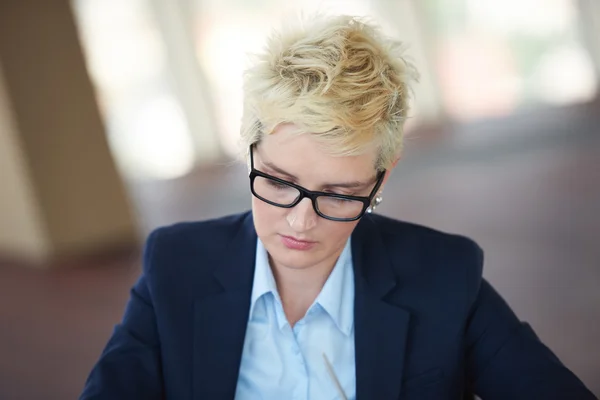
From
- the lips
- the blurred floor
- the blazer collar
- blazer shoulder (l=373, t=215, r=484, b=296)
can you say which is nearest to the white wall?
the blurred floor

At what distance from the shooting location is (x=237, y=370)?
1.68 metres

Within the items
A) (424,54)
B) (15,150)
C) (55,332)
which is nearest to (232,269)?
(55,332)

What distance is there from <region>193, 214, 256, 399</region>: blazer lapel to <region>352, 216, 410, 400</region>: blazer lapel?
250 mm

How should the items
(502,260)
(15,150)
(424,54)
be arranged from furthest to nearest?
(424,54) → (15,150) → (502,260)

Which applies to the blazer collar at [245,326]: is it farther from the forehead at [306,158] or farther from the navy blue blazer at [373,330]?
the forehead at [306,158]

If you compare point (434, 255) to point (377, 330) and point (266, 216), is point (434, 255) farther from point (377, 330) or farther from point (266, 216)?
point (266, 216)

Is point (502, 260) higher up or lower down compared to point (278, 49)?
lower down

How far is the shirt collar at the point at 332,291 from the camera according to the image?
1.73m

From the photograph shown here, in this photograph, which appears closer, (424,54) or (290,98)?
(290,98)

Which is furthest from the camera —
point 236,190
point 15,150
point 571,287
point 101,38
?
point 101,38

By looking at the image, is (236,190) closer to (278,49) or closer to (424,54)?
(424,54)

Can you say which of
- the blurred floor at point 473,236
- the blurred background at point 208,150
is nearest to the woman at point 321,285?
the blurred background at point 208,150

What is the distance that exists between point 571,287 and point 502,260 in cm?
60

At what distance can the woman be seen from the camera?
1.53m
